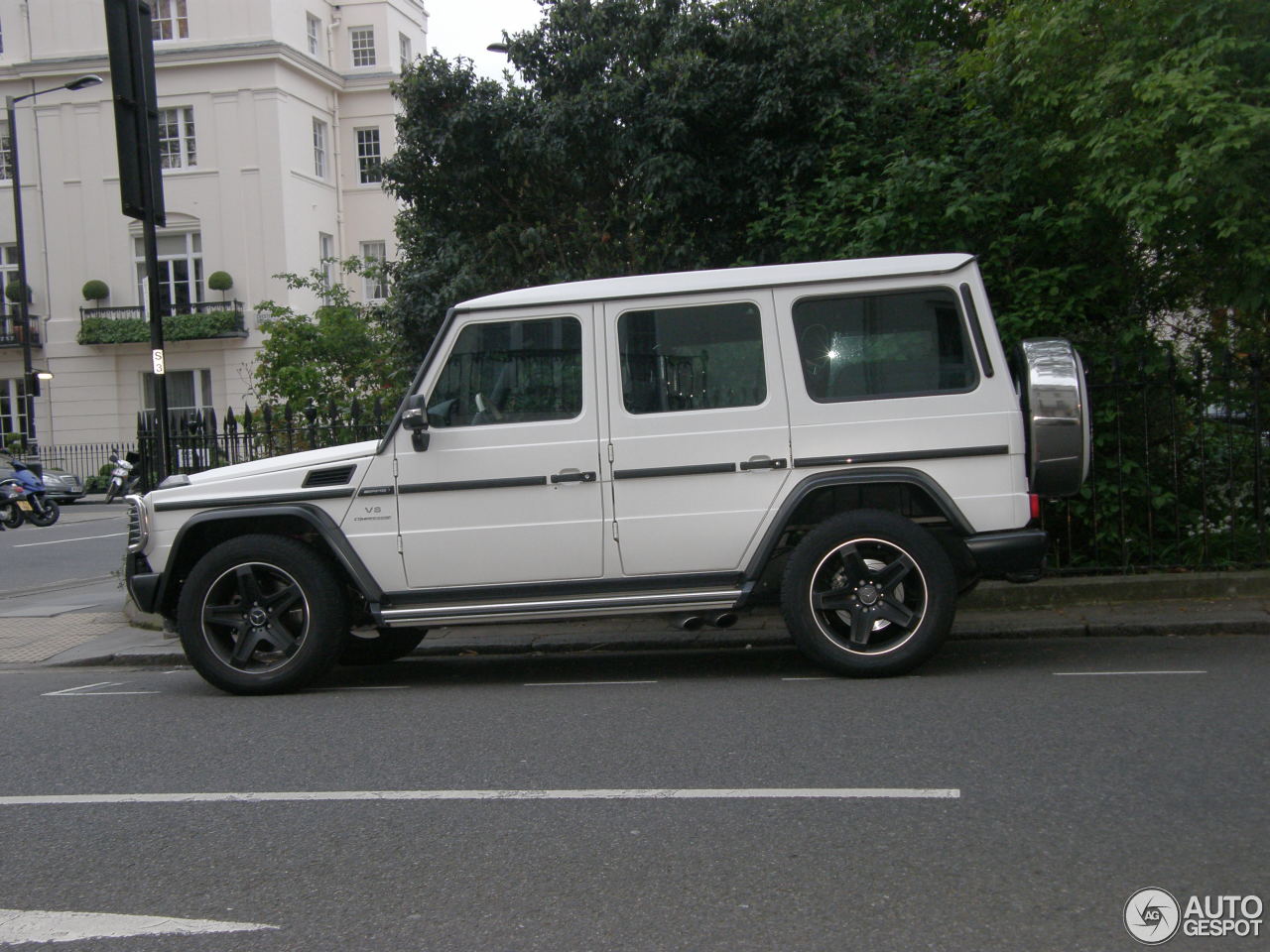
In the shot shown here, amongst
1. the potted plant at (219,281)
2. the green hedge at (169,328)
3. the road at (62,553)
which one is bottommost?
the road at (62,553)

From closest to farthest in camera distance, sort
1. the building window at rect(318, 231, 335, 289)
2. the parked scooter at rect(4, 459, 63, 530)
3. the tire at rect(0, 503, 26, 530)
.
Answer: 1. the parked scooter at rect(4, 459, 63, 530)
2. the tire at rect(0, 503, 26, 530)
3. the building window at rect(318, 231, 335, 289)

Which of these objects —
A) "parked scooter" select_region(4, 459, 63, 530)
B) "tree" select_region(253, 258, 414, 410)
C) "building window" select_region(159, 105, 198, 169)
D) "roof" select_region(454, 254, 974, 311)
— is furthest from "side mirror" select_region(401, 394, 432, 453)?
"building window" select_region(159, 105, 198, 169)

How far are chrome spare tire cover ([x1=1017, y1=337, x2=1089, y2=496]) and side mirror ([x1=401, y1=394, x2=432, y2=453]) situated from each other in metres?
3.25

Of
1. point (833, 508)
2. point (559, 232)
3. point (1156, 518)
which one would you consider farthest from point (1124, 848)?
point (559, 232)

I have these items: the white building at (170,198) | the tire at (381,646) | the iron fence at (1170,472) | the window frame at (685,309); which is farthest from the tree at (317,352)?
the window frame at (685,309)

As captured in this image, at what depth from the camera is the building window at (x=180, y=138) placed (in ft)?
121

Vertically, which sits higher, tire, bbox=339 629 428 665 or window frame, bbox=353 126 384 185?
window frame, bbox=353 126 384 185

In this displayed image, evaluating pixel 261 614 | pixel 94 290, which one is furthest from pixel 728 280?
pixel 94 290

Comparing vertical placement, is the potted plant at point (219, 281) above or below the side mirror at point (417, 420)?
above

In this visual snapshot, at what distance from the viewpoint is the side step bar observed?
7.02m

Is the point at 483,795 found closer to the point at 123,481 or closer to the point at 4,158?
the point at 123,481

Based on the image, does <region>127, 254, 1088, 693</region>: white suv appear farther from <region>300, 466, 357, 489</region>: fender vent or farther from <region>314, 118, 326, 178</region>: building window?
<region>314, 118, 326, 178</region>: building window

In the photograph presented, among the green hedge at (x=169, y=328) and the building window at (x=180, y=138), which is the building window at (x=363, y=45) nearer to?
the building window at (x=180, y=138)

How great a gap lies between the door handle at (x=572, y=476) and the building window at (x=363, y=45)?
37446 mm
